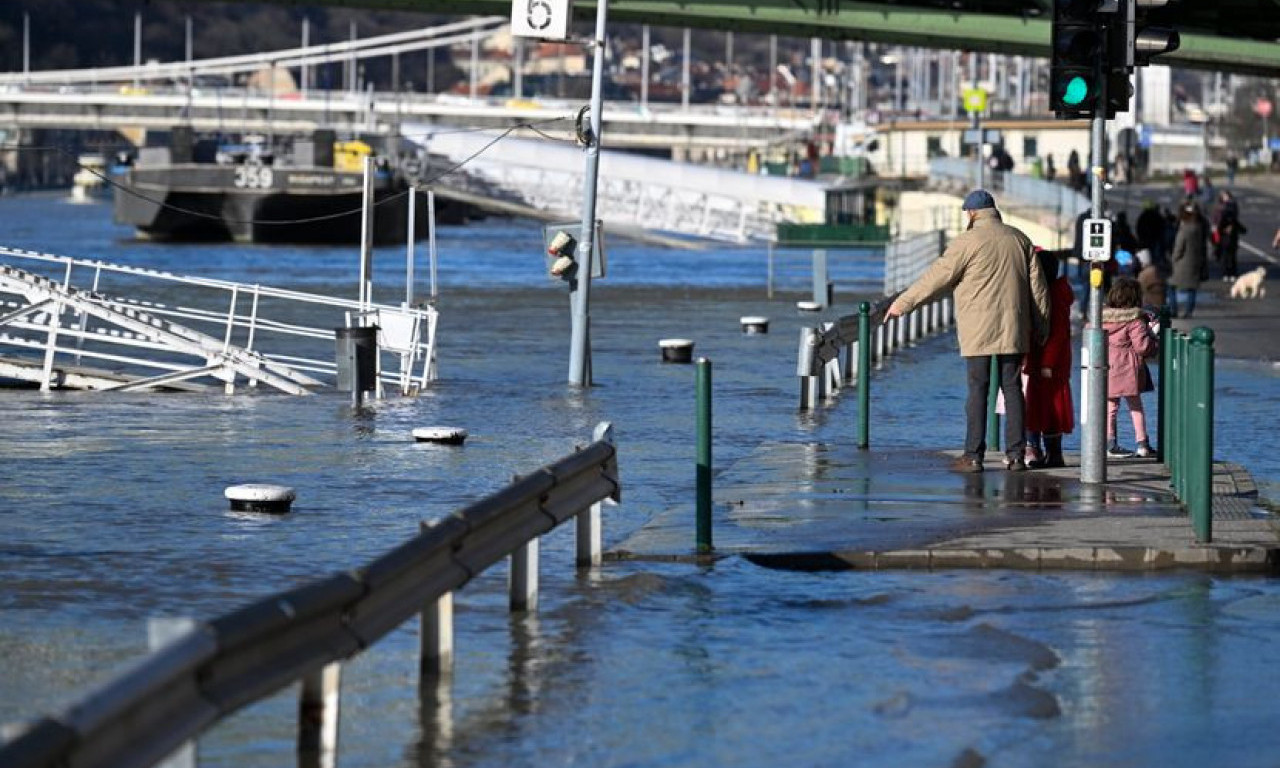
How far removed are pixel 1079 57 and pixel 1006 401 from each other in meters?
2.09

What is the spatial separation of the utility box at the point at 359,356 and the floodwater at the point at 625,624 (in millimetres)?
1477

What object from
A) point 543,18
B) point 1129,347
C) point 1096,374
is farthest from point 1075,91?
point 543,18

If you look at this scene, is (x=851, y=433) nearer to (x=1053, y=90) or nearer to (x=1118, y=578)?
(x=1053, y=90)

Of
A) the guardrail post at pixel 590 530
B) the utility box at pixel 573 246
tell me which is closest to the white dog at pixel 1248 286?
the utility box at pixel 573 246

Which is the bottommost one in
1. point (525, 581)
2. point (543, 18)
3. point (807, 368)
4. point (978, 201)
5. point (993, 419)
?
point (525, 581)

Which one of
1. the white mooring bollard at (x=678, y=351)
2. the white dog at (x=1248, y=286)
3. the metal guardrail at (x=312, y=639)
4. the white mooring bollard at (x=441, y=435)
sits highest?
the white dog at (x=1248, y=286)

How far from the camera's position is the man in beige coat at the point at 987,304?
17031mm

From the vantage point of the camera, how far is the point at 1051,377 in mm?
17484

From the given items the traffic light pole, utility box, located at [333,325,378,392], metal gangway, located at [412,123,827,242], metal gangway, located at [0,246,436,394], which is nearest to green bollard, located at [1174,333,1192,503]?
the traffic light pole

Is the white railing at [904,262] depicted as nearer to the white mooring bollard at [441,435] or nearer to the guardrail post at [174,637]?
the white mooring bollard at [441,435]

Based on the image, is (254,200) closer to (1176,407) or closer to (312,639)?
(1176,407)

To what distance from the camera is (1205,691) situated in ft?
33.1

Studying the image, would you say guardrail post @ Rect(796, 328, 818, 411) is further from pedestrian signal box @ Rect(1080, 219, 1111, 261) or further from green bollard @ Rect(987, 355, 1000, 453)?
pedestrian signal box @ Rect(1080, 219, 1111, 261)

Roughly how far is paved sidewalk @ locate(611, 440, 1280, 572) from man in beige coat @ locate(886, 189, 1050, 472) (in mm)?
441
